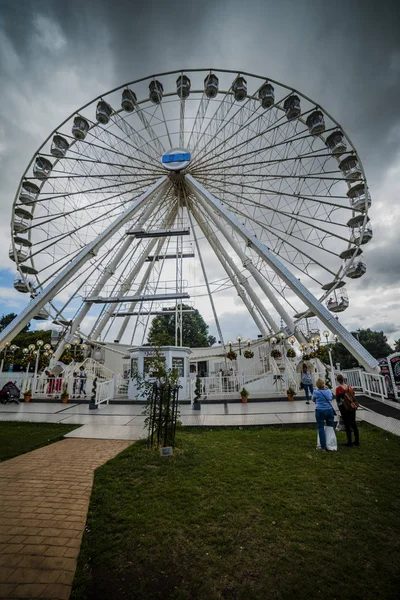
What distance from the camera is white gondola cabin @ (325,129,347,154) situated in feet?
55.1

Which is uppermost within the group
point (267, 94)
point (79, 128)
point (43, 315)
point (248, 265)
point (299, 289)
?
point (267, 94)

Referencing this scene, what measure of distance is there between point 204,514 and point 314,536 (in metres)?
1.31

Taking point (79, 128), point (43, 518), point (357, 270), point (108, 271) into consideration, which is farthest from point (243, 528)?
point (79, 128)

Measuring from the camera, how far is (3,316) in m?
53.3

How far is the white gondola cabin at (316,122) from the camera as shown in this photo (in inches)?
647

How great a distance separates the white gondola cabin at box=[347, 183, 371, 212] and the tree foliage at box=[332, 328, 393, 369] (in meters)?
44.8

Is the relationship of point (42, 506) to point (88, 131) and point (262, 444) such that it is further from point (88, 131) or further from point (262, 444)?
point (88, 131)

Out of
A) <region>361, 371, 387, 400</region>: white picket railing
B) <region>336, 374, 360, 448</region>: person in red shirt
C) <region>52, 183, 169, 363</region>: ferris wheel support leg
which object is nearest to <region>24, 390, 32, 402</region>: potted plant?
<region>52, 183, 169, 363</region>: ferris wheel support leg

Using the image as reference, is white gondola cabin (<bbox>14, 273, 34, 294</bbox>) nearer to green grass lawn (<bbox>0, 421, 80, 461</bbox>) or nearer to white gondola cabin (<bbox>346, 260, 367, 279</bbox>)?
green grass lawn (<bbox>0, 421, 80, 461</bbox>)

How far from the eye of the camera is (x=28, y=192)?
734 inches

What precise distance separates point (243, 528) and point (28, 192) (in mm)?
22312

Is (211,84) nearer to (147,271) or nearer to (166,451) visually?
(147,271)

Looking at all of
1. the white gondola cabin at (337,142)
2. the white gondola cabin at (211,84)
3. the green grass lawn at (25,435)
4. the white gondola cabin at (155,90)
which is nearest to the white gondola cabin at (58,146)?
the white gondola cabin at (155,90)

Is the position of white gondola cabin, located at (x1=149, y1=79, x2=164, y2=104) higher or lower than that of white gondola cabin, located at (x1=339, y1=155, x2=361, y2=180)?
higher
